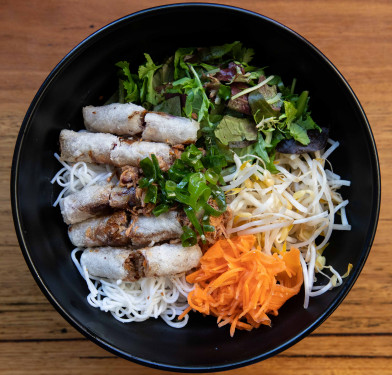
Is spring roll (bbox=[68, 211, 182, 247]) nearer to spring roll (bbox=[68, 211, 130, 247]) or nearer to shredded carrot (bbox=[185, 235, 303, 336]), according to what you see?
spring roll (bbox=[68, 211, 130, 247])

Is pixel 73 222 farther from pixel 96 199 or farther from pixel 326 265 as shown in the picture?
pixel 326 265

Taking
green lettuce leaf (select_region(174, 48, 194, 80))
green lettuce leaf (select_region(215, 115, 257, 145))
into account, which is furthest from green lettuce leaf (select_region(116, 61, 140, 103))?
green lettuce leaf (select_region(215, 115, 257, 145))

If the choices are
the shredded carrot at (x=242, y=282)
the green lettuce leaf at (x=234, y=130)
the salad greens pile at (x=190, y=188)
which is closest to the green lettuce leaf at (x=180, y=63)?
the green lettuce leaf at (x=234, y=130)

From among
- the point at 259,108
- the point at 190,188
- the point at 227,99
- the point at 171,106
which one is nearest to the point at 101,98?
the point at 171,106

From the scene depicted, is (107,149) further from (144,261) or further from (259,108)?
(259,108)

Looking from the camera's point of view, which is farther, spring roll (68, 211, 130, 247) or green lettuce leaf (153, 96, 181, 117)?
green lettuce leaf (153, 96, 181, 117)

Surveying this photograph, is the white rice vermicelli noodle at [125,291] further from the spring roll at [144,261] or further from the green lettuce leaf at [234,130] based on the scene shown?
the green lettuce leaf at [234,130]

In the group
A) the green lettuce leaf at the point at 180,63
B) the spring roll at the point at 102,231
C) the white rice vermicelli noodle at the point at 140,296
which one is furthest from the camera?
the green lettuce leaf at the point at 180,63
